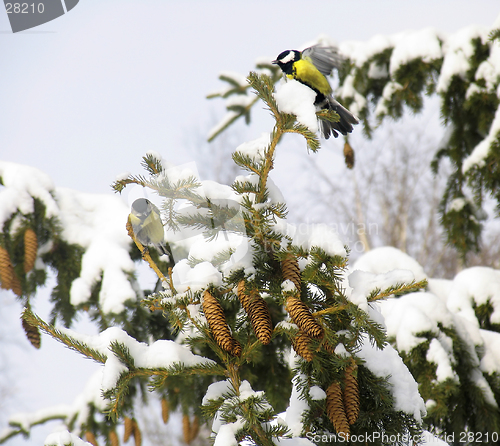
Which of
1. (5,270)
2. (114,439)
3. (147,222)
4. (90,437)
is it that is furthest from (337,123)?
(90,437)

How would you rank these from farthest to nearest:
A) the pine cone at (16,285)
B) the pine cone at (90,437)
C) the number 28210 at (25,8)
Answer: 1. the number 28210 at (25,8)
2. the pine cone at (90,437)
3. the pine cone at (16,285)

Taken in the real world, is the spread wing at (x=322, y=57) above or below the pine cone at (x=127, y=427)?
above

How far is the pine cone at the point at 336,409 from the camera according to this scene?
3.04ft

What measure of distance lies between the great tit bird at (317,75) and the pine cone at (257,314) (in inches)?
52.0

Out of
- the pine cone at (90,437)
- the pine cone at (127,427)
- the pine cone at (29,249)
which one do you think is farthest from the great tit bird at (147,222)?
the pine cone at (90,437)

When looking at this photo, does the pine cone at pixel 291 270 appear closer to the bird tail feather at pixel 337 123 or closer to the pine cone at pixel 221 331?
the pine cone at pixel 221 331

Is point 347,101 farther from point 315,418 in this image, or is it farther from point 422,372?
point 315,418

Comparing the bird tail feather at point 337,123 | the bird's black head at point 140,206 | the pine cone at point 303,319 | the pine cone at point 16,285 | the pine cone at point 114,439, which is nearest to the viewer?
the pine cone at point 303,319

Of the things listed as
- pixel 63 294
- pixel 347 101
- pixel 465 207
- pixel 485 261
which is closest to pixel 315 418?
pixel 63 294

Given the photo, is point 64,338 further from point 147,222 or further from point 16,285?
point 16,285

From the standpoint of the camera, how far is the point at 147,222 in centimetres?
157

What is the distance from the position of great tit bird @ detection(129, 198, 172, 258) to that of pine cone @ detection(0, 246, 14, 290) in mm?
1040

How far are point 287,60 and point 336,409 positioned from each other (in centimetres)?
193

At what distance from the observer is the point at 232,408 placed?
87 centimetres
